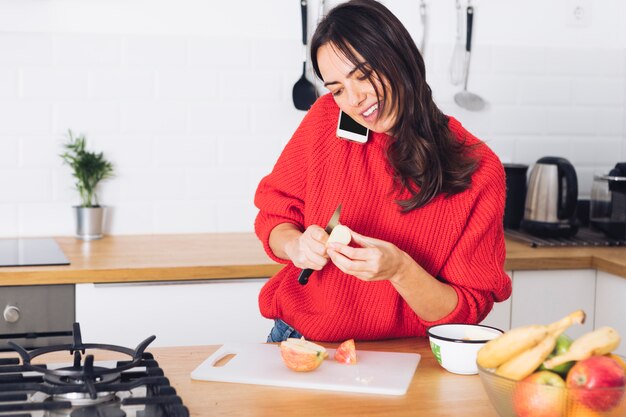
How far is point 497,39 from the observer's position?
10.8ft

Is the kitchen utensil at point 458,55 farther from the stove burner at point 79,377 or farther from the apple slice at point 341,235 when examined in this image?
the stove burner at point 79,377

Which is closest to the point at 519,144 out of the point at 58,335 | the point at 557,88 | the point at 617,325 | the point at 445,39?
the point at 557,88

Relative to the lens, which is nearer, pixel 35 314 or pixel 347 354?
pixel 347 354

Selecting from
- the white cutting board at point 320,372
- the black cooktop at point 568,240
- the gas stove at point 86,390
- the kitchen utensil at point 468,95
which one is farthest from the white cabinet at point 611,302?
the gas stove at point 86,390

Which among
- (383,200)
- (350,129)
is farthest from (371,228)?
(350,129)

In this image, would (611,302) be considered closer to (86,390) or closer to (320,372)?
(320,372)

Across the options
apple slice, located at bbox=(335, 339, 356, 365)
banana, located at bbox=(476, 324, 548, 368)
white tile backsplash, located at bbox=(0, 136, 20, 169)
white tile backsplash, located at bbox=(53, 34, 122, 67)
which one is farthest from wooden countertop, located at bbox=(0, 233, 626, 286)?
banana, located at bbox=(476, 324, 548, 368)

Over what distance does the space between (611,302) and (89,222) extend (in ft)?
5.83

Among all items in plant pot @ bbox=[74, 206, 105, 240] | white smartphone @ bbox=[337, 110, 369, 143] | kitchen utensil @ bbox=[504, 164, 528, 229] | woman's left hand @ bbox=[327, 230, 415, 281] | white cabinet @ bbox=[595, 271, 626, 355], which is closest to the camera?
woman's left hand @ bbox=[327, 230, 415, 281]

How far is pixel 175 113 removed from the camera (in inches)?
121

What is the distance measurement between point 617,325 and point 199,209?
4.98 ft

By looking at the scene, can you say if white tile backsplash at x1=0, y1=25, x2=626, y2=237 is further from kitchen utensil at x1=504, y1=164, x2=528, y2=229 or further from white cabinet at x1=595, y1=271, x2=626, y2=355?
white cabinet at x1=595, y1=271, x2=626, y2=355

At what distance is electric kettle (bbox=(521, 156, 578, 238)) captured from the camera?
9.64 feet

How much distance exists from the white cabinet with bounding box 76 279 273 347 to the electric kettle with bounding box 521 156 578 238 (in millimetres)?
1081
